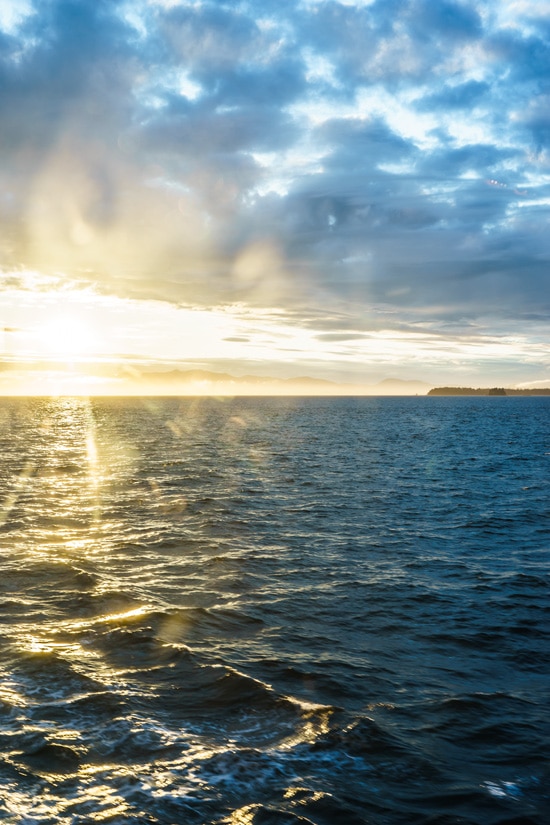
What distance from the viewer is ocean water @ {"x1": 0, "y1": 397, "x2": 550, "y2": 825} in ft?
34.8

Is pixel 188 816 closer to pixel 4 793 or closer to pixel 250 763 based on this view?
pixel 250 763

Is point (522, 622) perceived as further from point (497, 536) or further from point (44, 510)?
point (44, 510)

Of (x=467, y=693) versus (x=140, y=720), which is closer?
(x=140, y=720)

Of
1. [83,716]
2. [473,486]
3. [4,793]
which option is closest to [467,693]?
[83,716]

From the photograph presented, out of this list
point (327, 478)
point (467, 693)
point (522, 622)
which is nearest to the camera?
point (467, 693)

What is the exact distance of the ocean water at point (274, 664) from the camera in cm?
1061

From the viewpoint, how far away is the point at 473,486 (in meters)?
46.2

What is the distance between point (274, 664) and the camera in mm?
15719

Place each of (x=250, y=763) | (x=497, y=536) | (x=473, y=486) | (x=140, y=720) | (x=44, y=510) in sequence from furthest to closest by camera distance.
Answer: (x=473, y=486) → (x=44, y=510) → (x=497, y=536) → (x=140, y=720) → (x=250, y=763)

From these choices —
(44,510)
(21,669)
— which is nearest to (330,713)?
(21,669)

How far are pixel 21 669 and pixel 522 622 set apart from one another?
14250 mm

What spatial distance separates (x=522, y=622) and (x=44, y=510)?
1056 inches

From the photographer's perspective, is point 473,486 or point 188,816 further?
Answer: point 473,486

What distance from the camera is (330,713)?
13.2 metres
